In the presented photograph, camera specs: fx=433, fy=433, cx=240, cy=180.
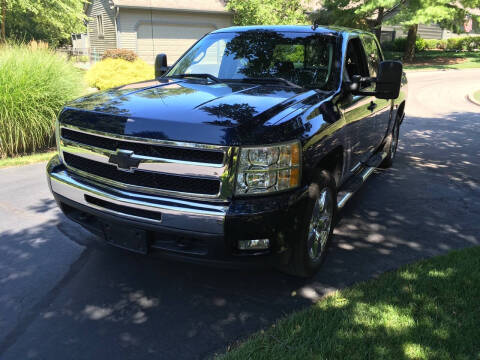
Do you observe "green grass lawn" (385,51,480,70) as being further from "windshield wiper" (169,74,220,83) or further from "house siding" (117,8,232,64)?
"windshield wiper" (169,74,220,83)

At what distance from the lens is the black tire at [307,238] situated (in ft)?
9.67

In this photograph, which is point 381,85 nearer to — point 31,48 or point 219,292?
point 219,292

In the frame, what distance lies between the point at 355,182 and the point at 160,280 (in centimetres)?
216

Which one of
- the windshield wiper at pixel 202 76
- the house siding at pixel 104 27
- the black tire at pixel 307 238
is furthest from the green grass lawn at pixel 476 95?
the house siding at pixel 104 27

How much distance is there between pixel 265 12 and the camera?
2266 cm

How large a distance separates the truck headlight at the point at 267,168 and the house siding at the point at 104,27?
2386 cm

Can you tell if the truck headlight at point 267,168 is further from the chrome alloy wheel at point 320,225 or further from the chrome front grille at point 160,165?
the chrome alloy wheel at point 320,225

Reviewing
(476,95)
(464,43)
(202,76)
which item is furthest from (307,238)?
(464,43)

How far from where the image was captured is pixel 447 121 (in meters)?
11.0

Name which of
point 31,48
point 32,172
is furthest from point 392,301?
point 31,48

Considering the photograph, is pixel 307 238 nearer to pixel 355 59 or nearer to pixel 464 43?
pixel 355 59

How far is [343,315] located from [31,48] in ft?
27.4

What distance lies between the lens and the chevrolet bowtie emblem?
287 centimetres

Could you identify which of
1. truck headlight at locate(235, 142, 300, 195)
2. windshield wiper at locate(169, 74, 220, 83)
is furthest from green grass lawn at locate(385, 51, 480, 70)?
truck headlight at locate(235, 142, 300, 195)
